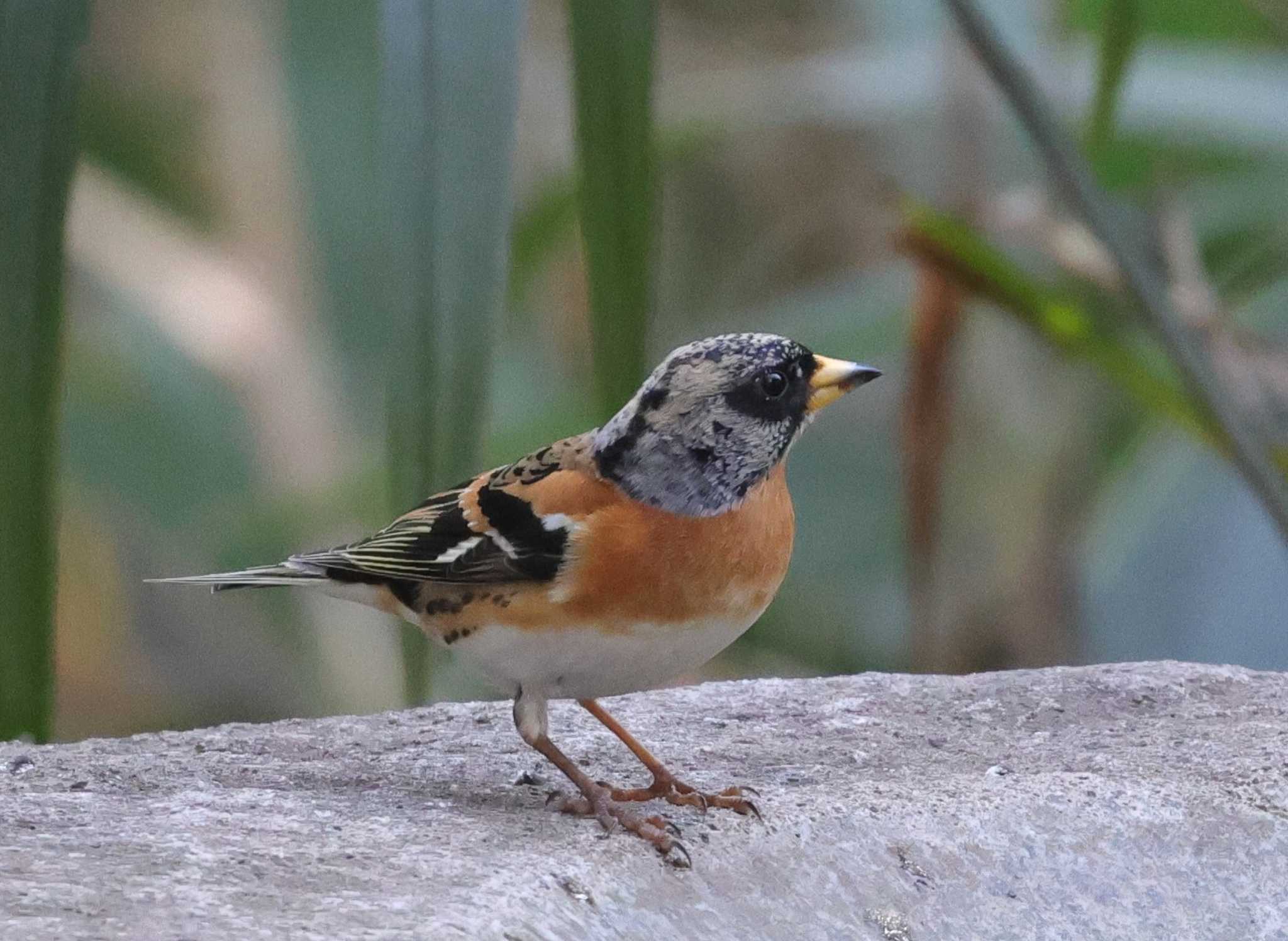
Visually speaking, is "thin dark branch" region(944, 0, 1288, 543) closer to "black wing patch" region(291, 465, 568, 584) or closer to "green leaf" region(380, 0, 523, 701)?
"black wing patch" region(291, 465, 568, 584)

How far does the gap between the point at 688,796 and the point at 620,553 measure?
38 centimetres

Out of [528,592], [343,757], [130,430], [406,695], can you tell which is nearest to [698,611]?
[528,592]

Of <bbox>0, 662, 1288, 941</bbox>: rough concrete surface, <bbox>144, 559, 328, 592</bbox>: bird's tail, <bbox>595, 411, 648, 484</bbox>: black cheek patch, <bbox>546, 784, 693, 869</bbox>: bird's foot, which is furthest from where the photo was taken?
<bbox>144, 559, 328, 592</bbox>: bird's tail

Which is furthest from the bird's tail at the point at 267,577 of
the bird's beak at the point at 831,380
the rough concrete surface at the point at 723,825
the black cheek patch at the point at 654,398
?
the bird's beak at the point at 831,380

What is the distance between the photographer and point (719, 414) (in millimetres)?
2803

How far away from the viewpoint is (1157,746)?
9.68ft

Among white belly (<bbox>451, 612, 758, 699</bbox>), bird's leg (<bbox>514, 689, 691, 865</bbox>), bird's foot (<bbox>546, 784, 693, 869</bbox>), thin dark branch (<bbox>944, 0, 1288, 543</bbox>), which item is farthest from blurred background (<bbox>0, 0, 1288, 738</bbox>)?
bird's foot (<bbox>546, 784, 693, 869</bbox>)

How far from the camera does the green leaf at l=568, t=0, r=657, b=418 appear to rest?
7.61 feet

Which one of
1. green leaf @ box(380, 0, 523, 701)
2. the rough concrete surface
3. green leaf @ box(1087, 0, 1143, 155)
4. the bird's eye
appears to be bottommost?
the rough concrete surface

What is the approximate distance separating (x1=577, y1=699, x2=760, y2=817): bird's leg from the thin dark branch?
1.34m

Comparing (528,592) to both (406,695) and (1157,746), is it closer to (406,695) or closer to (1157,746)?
(406,695)

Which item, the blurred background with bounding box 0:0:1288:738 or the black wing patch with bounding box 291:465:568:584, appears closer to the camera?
the black wing patch with bounding box 291:465:568:584

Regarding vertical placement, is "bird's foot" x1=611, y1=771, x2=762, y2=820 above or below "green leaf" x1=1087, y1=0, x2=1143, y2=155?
below

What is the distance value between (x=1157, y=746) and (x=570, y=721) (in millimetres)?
1113
